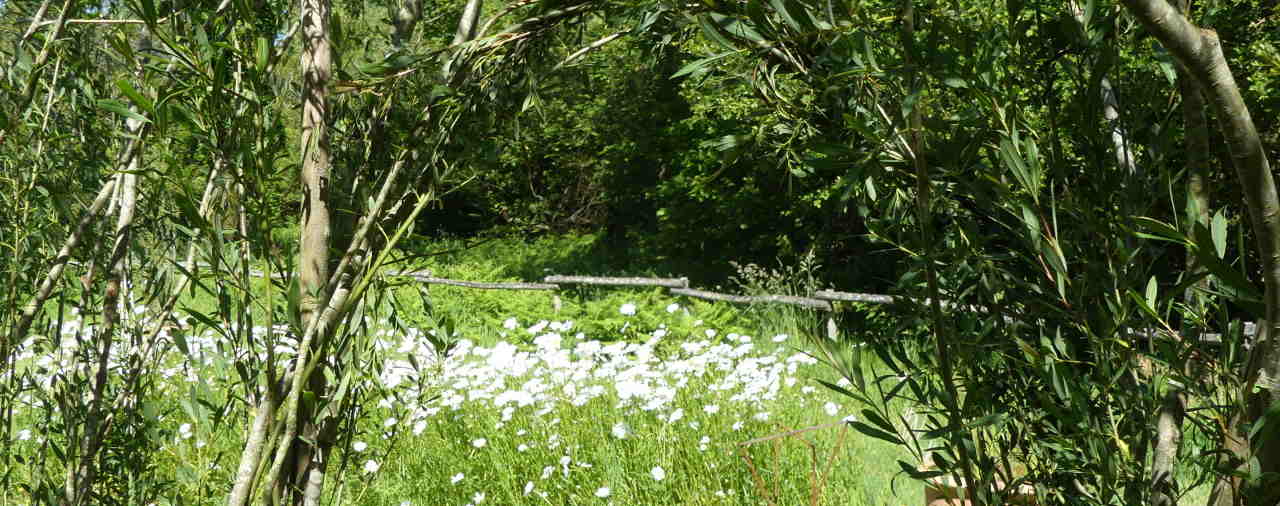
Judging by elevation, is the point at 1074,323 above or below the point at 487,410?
above

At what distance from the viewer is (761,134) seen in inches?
44.7

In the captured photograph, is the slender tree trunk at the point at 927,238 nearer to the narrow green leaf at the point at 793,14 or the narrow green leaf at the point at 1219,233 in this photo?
the narrow green leaf at the point at 793,14

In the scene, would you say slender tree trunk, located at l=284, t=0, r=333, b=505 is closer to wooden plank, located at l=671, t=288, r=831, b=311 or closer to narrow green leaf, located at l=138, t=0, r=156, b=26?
narrow green leaf, located at l=138, t=0, r=156, b=26

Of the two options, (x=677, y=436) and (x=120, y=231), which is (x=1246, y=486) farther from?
(x=677, y=436)

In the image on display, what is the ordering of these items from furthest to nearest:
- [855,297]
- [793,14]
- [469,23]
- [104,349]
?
1. [855,297]
2. [104,349]
3. [469,23]
4. [793,14]

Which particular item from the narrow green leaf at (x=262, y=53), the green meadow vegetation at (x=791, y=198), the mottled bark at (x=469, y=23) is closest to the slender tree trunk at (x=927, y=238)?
the green meadow vegetation at (x=791, y=198)

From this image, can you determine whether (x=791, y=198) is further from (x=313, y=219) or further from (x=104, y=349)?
(x=104, y=349)

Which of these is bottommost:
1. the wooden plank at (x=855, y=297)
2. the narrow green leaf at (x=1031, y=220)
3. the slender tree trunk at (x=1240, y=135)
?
the wooden plank at (x=855, y=297)

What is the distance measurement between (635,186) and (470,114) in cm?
1585

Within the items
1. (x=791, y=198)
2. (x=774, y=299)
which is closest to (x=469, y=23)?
(x=791, y=198)

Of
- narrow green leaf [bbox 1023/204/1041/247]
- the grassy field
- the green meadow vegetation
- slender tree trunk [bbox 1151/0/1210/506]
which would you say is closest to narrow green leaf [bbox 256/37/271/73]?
the green meadow vegetation

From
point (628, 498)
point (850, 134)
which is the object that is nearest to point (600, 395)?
point (628, 498)

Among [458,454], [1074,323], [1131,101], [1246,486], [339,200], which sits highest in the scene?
[1131,101]

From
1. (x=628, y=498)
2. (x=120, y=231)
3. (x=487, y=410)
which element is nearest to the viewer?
(x=120, y=231)
